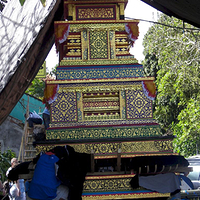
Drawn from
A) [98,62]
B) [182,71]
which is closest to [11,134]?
[182,71]

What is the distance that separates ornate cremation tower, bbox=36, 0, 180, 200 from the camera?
7328 mm

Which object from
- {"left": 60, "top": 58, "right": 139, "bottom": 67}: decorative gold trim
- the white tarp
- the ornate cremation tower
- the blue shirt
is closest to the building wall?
the ornate cremation tower

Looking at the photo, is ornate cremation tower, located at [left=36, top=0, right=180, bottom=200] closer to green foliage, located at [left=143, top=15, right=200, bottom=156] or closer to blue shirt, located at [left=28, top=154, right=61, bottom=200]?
blue shirt, located at [left=28, top=154, right=61, bottom=200]

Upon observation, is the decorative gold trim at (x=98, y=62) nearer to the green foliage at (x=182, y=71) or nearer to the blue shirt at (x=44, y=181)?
the blue shirt at (x=44, y=181)

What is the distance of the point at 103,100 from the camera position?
8242 mm

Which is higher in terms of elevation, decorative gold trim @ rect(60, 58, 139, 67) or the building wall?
decorative gold trim @ rect(60, 58, 139, 67)

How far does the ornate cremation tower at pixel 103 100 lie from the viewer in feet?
24.0

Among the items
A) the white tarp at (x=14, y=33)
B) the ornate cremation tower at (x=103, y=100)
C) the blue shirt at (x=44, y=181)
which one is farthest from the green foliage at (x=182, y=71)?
the white tarp at (x=14, y=33)

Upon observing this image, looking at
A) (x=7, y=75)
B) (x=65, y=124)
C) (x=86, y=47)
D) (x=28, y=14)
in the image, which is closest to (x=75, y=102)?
(x=65, y=124)

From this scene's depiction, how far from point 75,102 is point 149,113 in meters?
1.69

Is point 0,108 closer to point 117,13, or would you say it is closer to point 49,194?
point 49,194

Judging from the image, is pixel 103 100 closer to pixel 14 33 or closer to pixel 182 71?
pixel 14 33

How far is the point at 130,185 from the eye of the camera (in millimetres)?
7195

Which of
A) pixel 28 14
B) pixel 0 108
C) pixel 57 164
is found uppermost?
pixel 28 14
